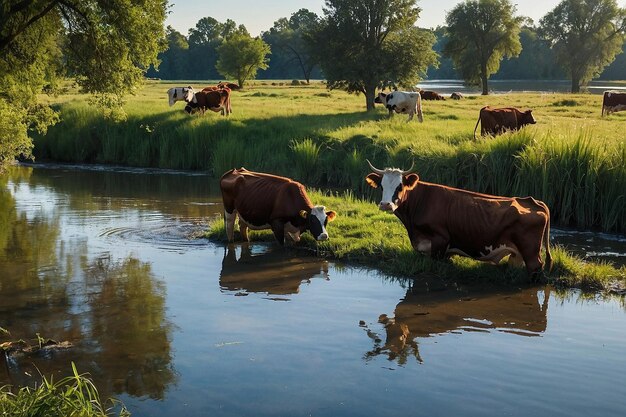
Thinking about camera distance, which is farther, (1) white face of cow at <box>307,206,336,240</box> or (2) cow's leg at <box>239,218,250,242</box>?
(2) cow's leg at <box>239,218,250,242</box>

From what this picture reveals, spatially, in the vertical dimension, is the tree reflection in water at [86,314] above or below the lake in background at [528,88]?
below

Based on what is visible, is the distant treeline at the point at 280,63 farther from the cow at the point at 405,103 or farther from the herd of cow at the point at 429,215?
the herd of cow at the point at 429,215

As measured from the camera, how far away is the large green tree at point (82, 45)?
15.3 meters

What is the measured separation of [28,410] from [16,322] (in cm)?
400

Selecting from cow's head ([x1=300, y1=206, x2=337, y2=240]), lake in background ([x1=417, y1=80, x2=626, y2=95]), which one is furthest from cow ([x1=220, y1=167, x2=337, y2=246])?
lake in background ([x1=417, y1=80, x2=626, y2=95])

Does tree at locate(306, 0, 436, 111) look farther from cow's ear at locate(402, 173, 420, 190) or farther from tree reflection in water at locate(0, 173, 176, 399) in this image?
cow's ear at locate(402, 173, 420, 190)

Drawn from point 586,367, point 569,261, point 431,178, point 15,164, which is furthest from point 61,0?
point 15,164

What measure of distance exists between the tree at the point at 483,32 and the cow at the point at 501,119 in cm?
3988

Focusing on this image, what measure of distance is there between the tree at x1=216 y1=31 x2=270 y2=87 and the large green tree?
52227 mm

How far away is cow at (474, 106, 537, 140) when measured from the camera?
76.7ft

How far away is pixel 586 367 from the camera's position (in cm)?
770

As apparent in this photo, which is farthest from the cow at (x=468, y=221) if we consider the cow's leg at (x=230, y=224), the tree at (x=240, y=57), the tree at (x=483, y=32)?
the tree at (x=240, y=57)

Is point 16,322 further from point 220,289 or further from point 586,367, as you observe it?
point 586,367

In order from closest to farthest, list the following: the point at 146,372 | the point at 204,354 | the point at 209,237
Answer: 1. the point at 146,372
2. the point at 204,354
3. the point at 209,237
